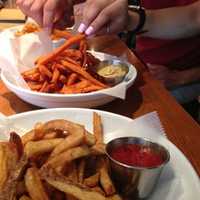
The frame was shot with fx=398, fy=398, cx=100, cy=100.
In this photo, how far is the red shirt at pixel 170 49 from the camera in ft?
7.46

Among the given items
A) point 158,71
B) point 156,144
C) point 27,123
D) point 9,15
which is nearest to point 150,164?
point 156,144

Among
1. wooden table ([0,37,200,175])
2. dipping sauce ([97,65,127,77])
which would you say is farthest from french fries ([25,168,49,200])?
dipping sauce ([97,65,127,77])

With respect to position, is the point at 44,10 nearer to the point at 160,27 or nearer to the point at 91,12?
the point at 91,12

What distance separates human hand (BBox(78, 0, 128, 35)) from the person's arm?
36cm

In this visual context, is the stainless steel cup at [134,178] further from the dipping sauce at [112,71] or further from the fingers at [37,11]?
the fingers at [37,11]

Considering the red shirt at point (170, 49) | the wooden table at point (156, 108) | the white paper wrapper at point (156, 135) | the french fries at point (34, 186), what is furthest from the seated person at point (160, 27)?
the french fries at point (34, 186)

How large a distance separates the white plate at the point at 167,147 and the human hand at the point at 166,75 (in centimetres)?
100

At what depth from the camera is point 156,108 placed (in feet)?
4.59

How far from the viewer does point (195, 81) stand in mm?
2270

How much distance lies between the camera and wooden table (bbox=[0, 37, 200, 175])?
1191 millimetres

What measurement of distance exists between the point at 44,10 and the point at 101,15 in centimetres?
27

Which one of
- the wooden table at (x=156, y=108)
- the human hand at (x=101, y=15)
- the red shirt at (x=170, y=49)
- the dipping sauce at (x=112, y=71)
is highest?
the human hand at (x=101, y=15)

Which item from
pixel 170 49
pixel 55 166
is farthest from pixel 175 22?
pixel 55 166

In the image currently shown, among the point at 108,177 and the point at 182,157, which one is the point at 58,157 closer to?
the point at 108,177
